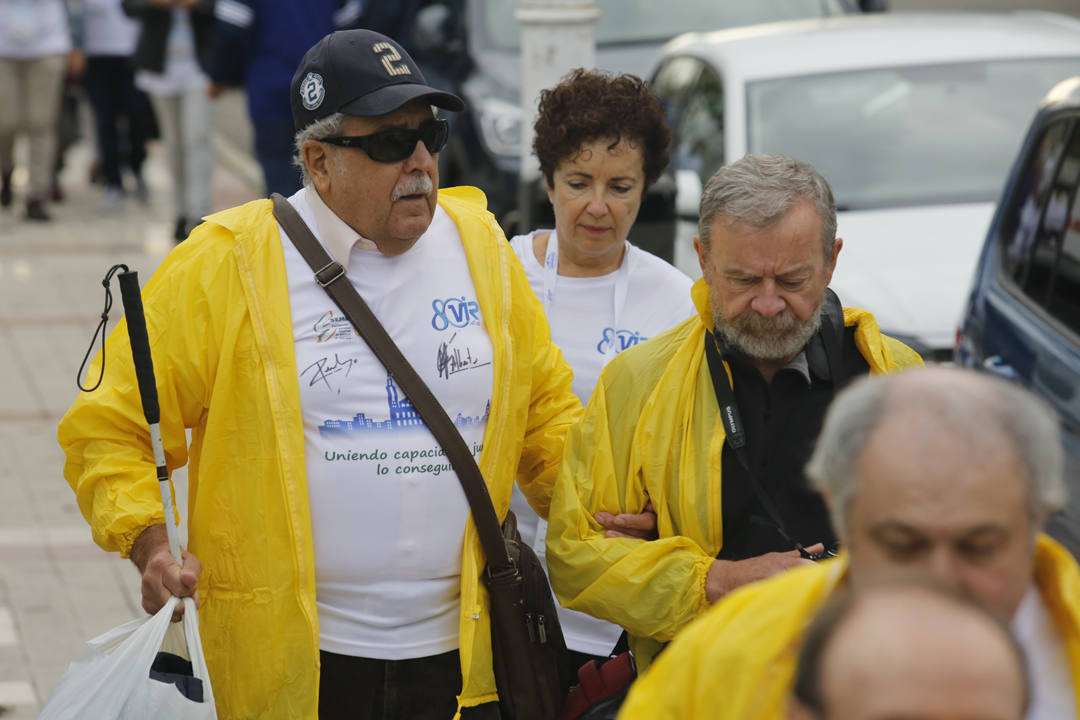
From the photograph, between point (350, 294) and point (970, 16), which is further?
point (970, 16)

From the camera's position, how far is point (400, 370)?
3158 millimetres

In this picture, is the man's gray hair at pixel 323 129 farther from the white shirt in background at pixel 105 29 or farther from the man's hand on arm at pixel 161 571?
the white shirt in background at pixel 105 29

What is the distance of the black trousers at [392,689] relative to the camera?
3.19 meters

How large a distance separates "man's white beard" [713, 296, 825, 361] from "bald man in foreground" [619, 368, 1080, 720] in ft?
3.39

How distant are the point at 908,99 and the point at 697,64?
3.45 ft

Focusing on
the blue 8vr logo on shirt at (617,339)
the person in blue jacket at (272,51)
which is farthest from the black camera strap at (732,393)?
the person in blue jacket at (272,51)

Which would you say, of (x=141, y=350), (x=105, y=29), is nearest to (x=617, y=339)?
(x=141, y=350)

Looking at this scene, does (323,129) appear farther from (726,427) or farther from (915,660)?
(915,660)

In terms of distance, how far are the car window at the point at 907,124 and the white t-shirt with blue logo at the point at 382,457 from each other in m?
3.70

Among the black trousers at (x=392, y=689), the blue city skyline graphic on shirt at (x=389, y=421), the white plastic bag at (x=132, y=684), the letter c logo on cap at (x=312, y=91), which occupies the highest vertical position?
the letter c logo on cap at (x=312, y=91)

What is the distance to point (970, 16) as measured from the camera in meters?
7.77

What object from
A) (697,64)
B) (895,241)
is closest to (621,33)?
(697,64)

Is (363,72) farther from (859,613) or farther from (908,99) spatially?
(908,99)
